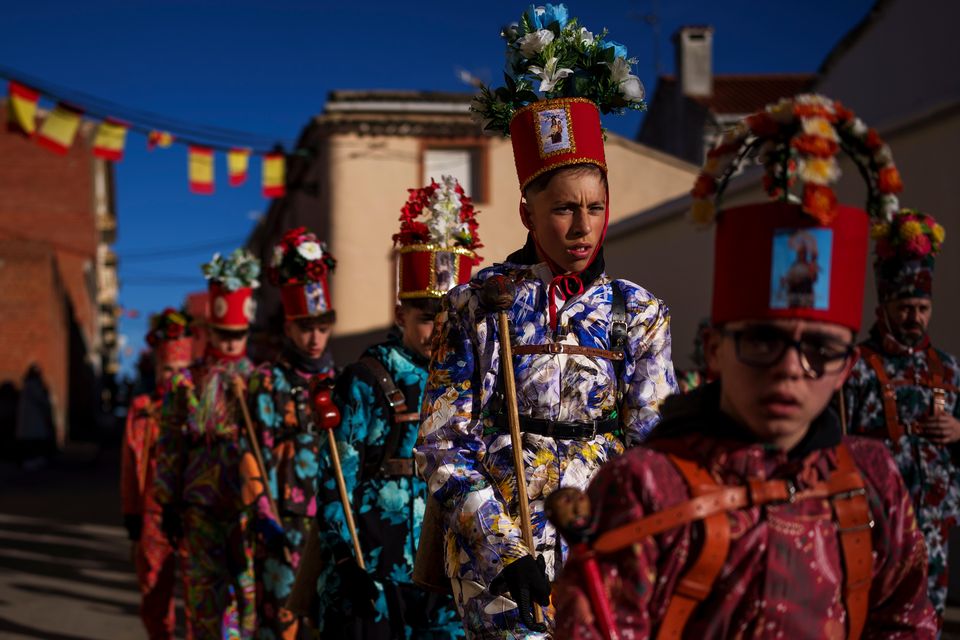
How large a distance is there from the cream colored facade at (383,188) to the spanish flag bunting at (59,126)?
9794 mm

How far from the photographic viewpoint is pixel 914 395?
20.4 ft

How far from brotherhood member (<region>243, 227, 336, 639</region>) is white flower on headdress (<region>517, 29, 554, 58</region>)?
133 inches

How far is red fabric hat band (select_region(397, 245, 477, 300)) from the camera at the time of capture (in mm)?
5094

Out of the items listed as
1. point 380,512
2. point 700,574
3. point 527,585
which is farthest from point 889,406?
point 700,574

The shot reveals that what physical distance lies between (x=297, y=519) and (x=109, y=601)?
4753mm

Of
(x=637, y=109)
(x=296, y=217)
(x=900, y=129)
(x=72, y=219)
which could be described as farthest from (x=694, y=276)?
(x=72, y=219)

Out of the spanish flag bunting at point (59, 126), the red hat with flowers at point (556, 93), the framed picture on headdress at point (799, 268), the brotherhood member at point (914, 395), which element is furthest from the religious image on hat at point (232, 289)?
the spanish flag bunting at point (59, 126)

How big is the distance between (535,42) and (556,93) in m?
0.18

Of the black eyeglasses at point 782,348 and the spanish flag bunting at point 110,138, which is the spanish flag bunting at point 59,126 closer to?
the spanish flag bunting at point 110,138

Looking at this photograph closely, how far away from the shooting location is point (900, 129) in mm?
9992

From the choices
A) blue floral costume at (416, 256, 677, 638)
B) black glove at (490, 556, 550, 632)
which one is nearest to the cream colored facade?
blue floral costume at (416, 256, 677, 638)

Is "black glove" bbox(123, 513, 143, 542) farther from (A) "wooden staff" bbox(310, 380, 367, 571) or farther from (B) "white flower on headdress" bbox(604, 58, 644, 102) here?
(B) "white flower on headdress" bbox(604, 58, 644, 102)

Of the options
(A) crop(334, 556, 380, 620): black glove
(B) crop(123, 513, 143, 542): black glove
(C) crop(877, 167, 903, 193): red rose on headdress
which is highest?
(C) crop(877, 167, 903, 193): red rose on headdress

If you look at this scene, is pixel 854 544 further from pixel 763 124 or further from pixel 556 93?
pixel 556 93
